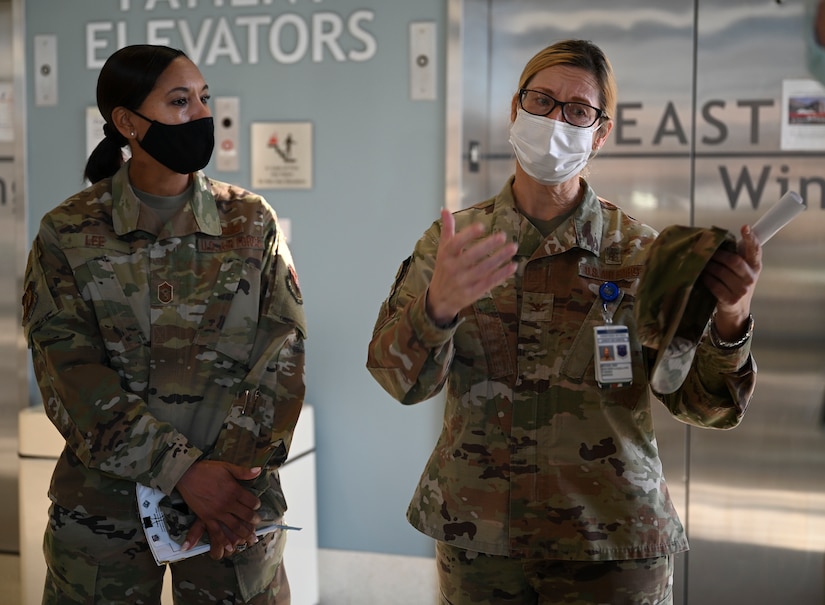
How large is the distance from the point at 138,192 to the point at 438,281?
34.9 inches

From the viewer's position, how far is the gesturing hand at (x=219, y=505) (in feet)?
6.32

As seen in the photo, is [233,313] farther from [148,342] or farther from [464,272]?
[464,272]

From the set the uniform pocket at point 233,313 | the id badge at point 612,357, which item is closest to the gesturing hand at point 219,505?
the uniform pocket at point 233,313

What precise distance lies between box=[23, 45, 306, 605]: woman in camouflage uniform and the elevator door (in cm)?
161

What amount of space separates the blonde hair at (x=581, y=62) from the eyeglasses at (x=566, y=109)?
0.02m

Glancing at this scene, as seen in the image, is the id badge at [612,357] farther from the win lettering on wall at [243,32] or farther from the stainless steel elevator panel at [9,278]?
the stainless steel elevator panel at [9,278]

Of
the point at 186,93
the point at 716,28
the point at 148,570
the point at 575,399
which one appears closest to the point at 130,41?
the point at 186,93

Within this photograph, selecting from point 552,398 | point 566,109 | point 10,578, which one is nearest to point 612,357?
point 552,398

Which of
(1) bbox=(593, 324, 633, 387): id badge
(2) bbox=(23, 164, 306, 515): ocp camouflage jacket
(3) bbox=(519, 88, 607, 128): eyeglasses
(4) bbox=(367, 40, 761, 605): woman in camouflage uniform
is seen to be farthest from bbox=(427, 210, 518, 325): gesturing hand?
(2) bbox=(23, 164, 306, 515): ocp camouflage jacket

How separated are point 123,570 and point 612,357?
1106mm

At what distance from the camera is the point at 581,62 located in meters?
1.75

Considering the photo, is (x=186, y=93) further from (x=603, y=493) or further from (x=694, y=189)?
(x=694, y=189)

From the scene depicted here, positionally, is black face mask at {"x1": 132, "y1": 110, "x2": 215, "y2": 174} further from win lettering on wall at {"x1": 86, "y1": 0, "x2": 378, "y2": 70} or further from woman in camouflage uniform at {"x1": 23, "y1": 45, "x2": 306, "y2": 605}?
win lettering on wall at {"x1": 86, "y1": 0, "x2": 378, "y2": 70}

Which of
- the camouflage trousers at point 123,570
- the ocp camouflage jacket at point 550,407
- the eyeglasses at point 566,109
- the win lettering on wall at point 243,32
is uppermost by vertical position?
the win lettering on wall at point 243,32
